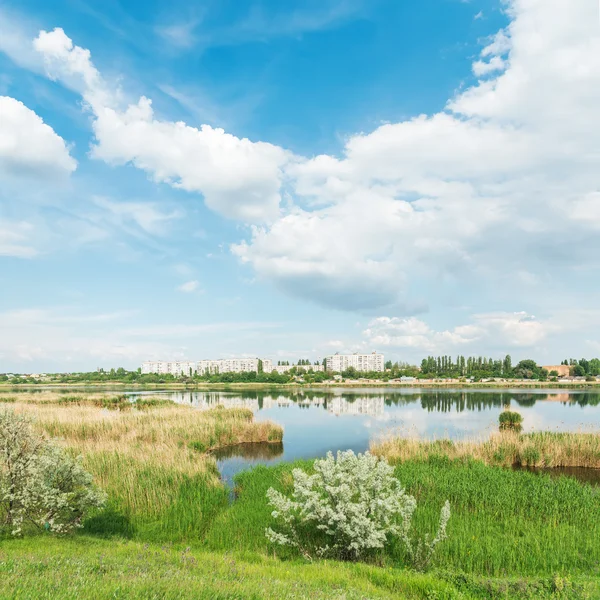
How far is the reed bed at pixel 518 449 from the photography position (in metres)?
20.3

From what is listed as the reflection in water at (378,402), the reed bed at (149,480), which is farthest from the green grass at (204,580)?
the reflection in water at (378,402)

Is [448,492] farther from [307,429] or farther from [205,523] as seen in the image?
[307,429]

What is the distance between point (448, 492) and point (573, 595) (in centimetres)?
722

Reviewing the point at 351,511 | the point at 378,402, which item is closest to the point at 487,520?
the point at 351,511

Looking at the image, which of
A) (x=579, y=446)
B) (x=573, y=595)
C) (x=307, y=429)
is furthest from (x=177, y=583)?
(x=307, y=429)

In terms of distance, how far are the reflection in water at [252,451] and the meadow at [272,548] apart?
6.67 m

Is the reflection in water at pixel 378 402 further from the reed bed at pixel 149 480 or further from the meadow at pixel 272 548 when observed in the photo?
the meadow at pixel 272 548

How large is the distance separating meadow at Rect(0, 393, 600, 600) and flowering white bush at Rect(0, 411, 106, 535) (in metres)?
0.46

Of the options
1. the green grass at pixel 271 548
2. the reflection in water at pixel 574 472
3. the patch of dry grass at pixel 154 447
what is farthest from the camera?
the reflection in water at pixel 574 472

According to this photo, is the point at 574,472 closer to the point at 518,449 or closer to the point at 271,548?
the point at 518,449

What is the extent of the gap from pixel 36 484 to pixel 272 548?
5388 millimetres

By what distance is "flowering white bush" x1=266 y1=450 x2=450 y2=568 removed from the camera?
8492 mm

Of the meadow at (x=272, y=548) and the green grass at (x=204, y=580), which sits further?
the meadow at (x=272, y=548)

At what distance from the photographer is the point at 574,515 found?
1185 cm
